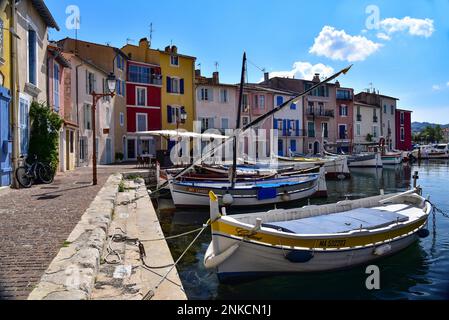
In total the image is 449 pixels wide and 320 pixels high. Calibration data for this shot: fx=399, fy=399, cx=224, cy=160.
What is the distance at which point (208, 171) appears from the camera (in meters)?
23.4

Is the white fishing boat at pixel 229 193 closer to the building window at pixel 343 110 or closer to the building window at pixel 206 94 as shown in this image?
the building window at pixel 206 94

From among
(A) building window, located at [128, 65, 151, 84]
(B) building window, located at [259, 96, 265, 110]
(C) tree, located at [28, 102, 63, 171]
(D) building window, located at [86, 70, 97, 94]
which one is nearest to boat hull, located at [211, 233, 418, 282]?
(C) tree, located at [28, 102, 63, 171]

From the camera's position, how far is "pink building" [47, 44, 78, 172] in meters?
21.3

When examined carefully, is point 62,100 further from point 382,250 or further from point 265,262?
point 382,250

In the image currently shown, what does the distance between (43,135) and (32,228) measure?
10.5 m

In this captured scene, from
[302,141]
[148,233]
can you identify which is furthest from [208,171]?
[302,141]

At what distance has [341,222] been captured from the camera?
916cm

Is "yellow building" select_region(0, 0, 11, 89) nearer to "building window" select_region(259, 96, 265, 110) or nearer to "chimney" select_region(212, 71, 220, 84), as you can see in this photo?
"chimney" select_region(212, 71, 220, 84)

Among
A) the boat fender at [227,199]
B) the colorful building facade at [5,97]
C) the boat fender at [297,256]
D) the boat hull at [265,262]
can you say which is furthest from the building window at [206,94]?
the boat fender at [297,256]

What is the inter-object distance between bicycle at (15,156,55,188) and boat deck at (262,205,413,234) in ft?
35.2

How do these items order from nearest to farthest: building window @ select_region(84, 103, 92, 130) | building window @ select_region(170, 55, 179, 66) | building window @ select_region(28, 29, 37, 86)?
building window @ select_region(28, 29, 37, 86) < building window @ select_region(84, 103, 92, 130) < building window @ select_region(170, 55, 179, 66)

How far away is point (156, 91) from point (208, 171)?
22542mm

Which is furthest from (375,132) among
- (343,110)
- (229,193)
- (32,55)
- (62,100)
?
(32,55)
